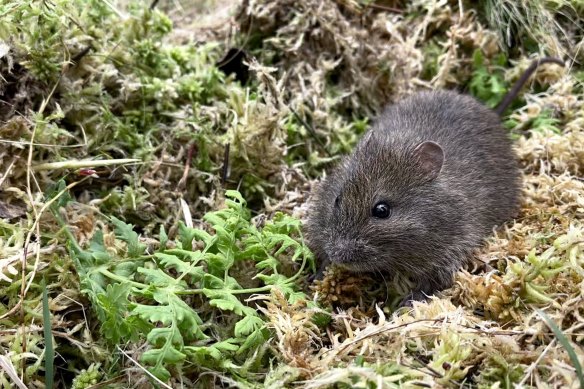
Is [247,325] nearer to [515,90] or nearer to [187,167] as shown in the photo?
[187,167]

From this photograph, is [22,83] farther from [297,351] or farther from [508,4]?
[508,4]

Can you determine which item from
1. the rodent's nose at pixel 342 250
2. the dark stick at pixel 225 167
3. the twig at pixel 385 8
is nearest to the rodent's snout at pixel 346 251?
the rodent's nose at pixel 342 250

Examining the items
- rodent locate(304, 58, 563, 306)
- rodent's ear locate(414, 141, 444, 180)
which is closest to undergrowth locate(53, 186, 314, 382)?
rodent locate(304, 58, 563, 306)

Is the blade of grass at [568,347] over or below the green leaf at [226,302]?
over

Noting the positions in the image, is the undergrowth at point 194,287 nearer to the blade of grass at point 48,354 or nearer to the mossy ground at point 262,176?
the mossy ground at point 262,176

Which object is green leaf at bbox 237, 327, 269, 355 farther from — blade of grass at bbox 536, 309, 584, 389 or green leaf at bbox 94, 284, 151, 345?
blade of grass at bbox 536, 309, 584, 389

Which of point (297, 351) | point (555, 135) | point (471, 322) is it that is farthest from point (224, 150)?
point (555, 135)
